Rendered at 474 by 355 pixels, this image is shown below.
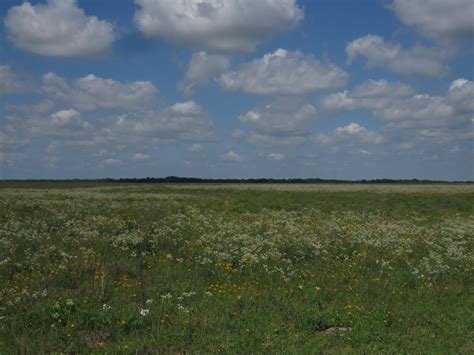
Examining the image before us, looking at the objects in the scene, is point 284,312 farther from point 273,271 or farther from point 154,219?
point 154,219

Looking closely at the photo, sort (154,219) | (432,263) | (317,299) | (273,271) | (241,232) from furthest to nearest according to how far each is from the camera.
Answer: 1. (154,219)
2. (241,232)
3. (432,263)
4. (273,271)
5. (317,299)

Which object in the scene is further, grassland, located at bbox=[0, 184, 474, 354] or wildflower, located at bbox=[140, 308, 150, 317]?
wildflower, located at bbox=[140, 308, 150, 317]

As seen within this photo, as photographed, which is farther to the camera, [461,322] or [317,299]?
[317,299]

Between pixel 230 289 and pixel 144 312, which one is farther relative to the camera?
pixel 230 289

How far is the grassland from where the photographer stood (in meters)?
9.35

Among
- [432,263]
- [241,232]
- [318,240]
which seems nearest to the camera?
[432,263]

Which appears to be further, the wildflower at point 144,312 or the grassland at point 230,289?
the wildflower at point 144,312

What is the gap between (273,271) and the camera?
47.6 ft

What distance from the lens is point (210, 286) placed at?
13.2 metres

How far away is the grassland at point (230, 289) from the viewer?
9.35 metres

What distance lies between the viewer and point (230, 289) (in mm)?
12969

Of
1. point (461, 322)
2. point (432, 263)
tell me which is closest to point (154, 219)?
point (432, 263)

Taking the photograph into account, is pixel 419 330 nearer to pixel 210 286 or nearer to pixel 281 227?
pixel 210 286

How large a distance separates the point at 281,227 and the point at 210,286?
11.0m
